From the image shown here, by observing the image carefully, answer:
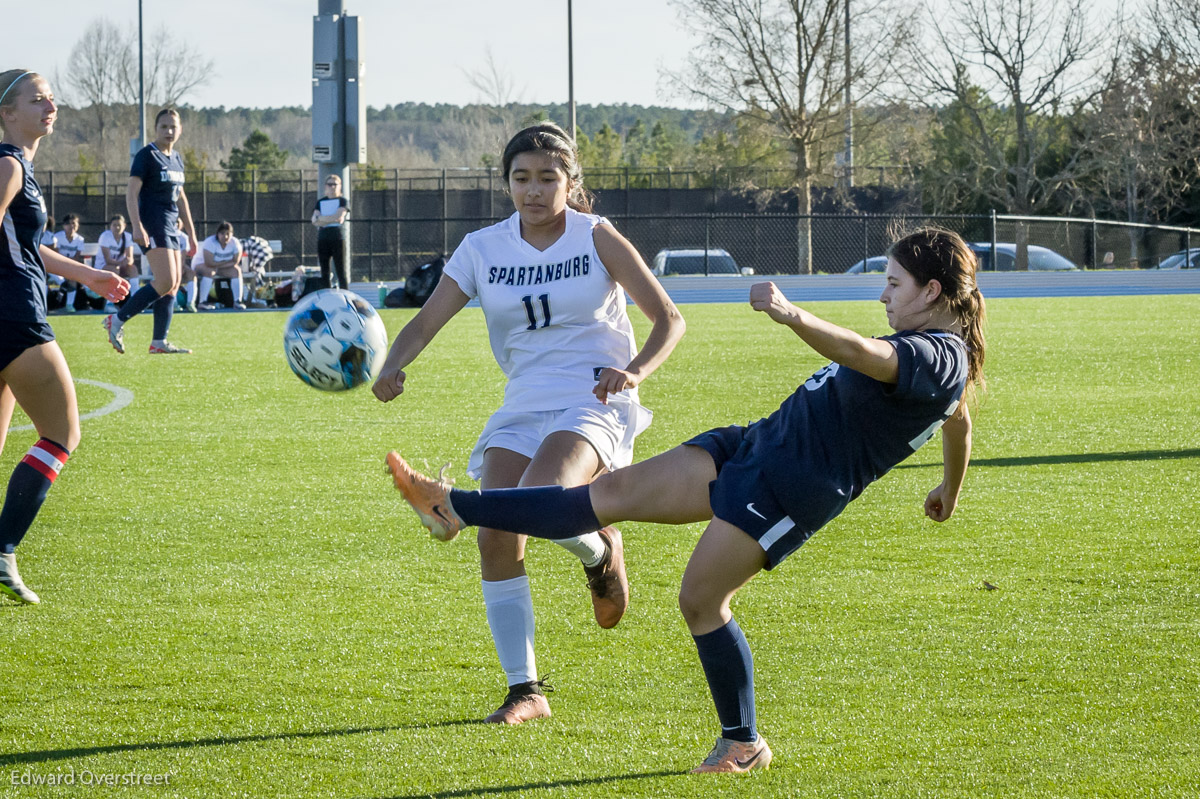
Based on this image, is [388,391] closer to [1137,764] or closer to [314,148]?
[1137,764]

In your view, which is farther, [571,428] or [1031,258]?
[1031,258]

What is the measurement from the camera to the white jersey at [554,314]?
3.94m

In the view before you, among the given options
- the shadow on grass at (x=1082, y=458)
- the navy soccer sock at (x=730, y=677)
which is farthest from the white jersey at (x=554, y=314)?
the shadow on grass at (x=1082, y=458)

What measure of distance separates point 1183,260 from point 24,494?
3504 centimetres

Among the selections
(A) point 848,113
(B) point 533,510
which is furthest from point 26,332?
(A) point 848,113

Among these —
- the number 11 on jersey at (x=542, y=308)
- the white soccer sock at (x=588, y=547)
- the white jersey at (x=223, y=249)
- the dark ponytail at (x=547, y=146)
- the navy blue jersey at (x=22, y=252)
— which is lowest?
the white soccer sock at (x=588, y=547)

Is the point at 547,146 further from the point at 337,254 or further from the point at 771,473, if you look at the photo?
the point at 337,254

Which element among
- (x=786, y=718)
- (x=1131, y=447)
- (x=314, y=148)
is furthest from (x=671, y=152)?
(x=786, y=718)

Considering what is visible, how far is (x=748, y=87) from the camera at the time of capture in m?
41.3

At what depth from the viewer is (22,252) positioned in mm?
4777

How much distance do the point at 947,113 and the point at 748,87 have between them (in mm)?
8216

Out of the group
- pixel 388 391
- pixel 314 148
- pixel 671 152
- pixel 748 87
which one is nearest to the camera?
pixel 388 391

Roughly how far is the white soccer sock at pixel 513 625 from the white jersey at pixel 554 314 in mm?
548

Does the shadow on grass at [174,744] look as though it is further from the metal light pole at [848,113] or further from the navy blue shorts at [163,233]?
the metal light pole at [848,113]
